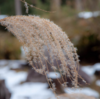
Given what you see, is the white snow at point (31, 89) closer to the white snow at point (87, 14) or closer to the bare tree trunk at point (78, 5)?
the white snow at point (87, 14)

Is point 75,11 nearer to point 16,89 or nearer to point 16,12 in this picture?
point 16,12

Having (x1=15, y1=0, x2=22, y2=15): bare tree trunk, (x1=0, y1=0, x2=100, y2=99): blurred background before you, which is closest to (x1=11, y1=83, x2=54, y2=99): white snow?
(x1=0, y1=0, x2=100, y2=99): blurred background

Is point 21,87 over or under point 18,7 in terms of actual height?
under

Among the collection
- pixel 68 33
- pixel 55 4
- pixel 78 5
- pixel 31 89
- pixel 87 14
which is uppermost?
pixel 55 4

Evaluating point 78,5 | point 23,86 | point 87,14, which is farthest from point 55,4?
point 23,86

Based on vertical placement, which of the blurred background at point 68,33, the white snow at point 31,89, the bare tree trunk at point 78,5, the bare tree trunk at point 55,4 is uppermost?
the bare tree trunk at point 55,4

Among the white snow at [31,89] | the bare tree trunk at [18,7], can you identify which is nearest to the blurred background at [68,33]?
the bare tree trunk at [18,7]

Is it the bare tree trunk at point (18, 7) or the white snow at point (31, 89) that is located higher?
the bare tree trunk at point (18, 7)

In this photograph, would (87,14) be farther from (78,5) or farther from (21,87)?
(21,87)
